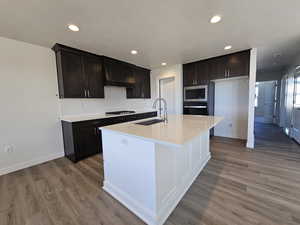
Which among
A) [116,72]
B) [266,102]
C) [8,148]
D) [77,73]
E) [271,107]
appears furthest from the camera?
[266,102]

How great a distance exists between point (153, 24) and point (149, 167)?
2073 millimetres

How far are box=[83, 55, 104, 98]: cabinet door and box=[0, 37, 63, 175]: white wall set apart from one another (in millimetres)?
674

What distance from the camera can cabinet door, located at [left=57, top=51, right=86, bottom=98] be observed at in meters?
2.71

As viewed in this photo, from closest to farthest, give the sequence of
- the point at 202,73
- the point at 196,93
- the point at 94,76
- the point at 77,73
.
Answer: the point at 77,73, the point at 94,76, the point at 202,73, the point at 196,93

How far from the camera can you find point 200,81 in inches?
157

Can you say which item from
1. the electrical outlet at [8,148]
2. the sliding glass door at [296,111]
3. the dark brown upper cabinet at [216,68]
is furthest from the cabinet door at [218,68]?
the electrical outlet at [8,148]

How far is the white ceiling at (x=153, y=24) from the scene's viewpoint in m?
1.60

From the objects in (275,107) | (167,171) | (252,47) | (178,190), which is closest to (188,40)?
(252,47)

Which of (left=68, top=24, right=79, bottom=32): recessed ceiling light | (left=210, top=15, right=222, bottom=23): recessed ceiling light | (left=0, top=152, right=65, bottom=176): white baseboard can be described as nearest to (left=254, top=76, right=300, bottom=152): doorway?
(left=210, top=15, right=222, bottom=23): recessed ceiling light

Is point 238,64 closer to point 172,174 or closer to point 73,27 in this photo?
point 172,174

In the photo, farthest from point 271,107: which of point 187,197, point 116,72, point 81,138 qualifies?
point 81,138

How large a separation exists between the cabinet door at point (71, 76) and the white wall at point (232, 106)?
3945 mm

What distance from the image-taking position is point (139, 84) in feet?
15.1

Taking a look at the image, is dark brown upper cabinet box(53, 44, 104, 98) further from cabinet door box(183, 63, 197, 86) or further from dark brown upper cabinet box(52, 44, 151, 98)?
cabinet door box(183, 63, 197, 86)
